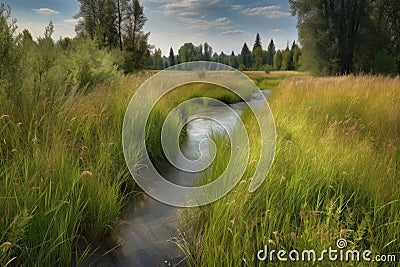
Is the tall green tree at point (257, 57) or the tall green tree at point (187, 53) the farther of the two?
the tall green tree at point (257, 57)

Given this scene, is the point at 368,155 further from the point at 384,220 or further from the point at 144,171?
the point at 144,171

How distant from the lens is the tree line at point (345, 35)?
62.7 ft

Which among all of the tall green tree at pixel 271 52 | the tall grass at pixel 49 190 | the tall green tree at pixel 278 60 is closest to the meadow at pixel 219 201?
the tall grass at pixel 49 190

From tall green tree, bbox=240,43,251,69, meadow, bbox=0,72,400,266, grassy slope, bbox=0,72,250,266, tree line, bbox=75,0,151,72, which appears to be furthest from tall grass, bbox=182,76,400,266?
tall green tree, bbox=240,43,251,69

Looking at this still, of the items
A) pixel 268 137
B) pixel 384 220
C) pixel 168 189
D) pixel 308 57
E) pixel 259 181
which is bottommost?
pixel 168 189

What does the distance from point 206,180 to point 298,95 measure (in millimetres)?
4837

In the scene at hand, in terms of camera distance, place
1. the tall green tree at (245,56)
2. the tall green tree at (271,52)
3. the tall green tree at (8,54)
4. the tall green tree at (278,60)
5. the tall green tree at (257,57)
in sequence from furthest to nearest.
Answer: the tall green tree at (271,52) → the tall green tree at (245,56) → the tall green tree at (278,60) → the tall green tree at (257,57) → the tall green tree at (8,54)

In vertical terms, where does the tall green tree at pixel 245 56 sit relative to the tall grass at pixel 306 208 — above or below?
above

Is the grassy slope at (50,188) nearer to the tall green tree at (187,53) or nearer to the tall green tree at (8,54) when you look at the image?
the tall green tree at (8,54)

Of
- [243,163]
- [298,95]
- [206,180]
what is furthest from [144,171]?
[298,95]

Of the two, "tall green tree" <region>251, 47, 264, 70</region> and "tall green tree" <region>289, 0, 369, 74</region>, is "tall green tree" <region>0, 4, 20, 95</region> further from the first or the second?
"tall green tree" <region>251, 47, 264, 70</region>

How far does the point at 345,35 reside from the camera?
1917 centimetres

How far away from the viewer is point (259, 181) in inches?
100.0

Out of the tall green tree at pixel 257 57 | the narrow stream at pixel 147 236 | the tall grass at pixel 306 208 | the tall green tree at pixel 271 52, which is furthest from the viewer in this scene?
the tall green tree at pixel 271 52
